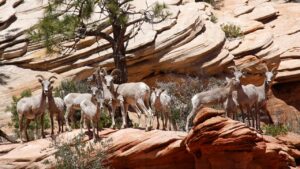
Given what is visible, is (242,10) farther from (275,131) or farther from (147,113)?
(147,113)

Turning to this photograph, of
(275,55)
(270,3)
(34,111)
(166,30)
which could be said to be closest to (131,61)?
(166,30)

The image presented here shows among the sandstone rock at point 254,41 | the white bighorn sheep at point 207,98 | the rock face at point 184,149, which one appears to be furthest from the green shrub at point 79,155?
the sandstone rock at point 254,41

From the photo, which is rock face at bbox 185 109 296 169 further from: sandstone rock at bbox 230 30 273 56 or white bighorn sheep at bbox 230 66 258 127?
sandstone rock at bbox 230 30 273 56

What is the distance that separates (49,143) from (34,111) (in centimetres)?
92

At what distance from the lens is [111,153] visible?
14414 millimetres

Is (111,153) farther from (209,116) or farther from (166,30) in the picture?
(166,30)

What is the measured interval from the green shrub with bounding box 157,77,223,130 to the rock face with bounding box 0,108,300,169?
3613 mm

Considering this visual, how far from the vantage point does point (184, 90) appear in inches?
830

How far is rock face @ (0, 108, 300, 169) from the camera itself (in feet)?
45.5

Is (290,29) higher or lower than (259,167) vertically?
higher

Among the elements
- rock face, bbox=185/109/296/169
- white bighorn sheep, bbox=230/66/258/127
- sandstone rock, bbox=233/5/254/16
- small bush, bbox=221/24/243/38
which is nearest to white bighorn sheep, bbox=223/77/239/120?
white bighorn sheep, bbox=230/66/258/127

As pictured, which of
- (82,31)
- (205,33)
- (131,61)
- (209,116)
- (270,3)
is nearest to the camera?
(209,116)

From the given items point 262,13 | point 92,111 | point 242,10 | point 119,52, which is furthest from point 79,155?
point 242,10

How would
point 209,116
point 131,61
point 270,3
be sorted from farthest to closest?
point 270,3 → point 131,61 → point 209,116
